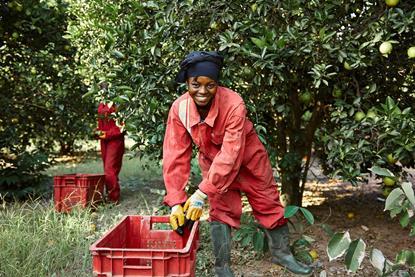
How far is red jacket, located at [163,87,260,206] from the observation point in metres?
3.03

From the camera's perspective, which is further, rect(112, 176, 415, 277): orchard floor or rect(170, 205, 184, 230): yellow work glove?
rect(112, 176, 415, 277): orchard floor

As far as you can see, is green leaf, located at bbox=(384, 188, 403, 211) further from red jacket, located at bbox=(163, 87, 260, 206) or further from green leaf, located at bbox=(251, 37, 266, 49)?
green leaf, located at bbox=(251, 37, 266, 49)

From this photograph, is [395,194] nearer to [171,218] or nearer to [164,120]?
[171,218]

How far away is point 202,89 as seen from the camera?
3020 mm

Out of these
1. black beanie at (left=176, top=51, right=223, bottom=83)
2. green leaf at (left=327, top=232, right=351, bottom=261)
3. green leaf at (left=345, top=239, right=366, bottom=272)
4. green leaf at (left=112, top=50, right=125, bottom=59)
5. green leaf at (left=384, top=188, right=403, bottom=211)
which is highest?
green leaf at (left=112, top=50, right=125, bottom=59)

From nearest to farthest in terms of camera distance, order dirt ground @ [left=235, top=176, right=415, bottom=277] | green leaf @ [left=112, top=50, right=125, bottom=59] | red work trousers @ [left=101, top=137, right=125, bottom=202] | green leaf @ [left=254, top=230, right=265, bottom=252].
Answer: green leaf @ [left=254, top=230, right=265, bottom=252]
green leaf @ [left=112, top=50, right=125, bottom=59]
dirt ground @ [left=235, top=176, right=415, bottom=277]
red work trousers @ [left=101, top=137, right=125, bottom=202]

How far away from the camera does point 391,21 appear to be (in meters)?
3.25

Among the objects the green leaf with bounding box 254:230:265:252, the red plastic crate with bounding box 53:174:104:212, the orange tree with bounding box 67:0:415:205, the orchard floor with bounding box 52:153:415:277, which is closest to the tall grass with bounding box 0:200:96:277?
the orchard floor with bounding box 52:153:415:277

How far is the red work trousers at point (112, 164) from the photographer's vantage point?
635 cm

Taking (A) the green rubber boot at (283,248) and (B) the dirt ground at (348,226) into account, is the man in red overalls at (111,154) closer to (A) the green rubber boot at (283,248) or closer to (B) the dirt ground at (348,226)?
(B) the dirt ground at (348,226)

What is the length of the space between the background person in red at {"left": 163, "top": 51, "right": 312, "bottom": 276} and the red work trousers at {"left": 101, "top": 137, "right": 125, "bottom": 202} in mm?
3131

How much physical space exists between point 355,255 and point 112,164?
442cm

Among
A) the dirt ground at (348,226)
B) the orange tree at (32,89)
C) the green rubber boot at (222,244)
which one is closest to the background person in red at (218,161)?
the green rubber boot at (222,244)

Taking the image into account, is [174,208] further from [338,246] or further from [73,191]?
[73,191]
